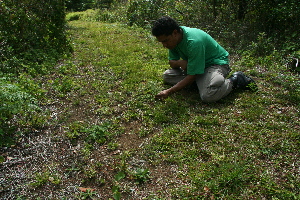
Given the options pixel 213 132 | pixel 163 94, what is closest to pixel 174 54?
pixel 163 94

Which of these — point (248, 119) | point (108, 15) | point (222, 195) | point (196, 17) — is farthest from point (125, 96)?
point (108, 15)

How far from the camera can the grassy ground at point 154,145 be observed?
8.71ft

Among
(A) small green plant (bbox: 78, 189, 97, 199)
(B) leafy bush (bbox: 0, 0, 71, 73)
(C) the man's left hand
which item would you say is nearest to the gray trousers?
(C) the man's left hand

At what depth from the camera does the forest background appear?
3.52 metres

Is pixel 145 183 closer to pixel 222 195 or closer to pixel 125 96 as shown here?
pixel 222 195

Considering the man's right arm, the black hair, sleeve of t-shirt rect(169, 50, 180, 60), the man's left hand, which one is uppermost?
the black hair

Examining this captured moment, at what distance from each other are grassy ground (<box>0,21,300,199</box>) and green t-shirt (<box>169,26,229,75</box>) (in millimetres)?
603

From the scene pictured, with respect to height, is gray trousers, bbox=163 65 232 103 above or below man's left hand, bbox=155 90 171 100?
above

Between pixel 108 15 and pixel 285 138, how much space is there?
13150 millimetres

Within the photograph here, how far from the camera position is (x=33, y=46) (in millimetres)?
6207

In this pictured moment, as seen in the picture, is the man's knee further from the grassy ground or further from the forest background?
the forest background

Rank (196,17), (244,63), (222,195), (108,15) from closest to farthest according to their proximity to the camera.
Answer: (222,195)
(244,63)
(196,17)
(108,15)

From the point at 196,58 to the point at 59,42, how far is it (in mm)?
4359

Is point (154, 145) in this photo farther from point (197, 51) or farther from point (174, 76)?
point (174, 76)
